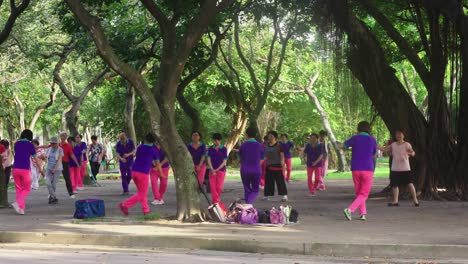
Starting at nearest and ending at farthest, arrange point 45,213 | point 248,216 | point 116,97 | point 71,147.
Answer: point 248,216 → point 45,213 → point 71,147 → point 116,97

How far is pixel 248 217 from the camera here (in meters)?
13.1

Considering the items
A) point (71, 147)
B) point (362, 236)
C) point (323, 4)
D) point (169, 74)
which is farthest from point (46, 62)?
point (362, 236)

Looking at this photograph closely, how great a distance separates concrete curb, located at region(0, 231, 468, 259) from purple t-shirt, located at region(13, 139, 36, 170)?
12.4 feet

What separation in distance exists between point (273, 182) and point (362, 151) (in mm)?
5254

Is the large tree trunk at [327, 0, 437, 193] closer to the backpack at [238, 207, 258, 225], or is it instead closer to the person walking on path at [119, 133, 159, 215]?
the person walking on path at [119, 133, 159, 215]

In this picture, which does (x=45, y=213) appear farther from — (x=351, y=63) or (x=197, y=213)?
(x=351, y=63)

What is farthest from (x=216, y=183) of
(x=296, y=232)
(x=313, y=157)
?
(x=313, y=157)

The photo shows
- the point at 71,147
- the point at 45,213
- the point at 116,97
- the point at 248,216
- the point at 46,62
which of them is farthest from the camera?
the point at 116,97

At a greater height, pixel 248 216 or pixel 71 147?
pixel 71 147

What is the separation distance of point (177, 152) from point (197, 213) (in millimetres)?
1128

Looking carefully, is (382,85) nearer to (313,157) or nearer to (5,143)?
(313,157)

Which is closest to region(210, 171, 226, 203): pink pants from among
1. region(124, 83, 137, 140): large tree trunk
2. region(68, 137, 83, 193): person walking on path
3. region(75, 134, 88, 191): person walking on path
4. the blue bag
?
the blue bag

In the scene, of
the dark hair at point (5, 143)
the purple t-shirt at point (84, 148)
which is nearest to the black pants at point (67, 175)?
the dark hair at point (5, 143)

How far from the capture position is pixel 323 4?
1892 cm
